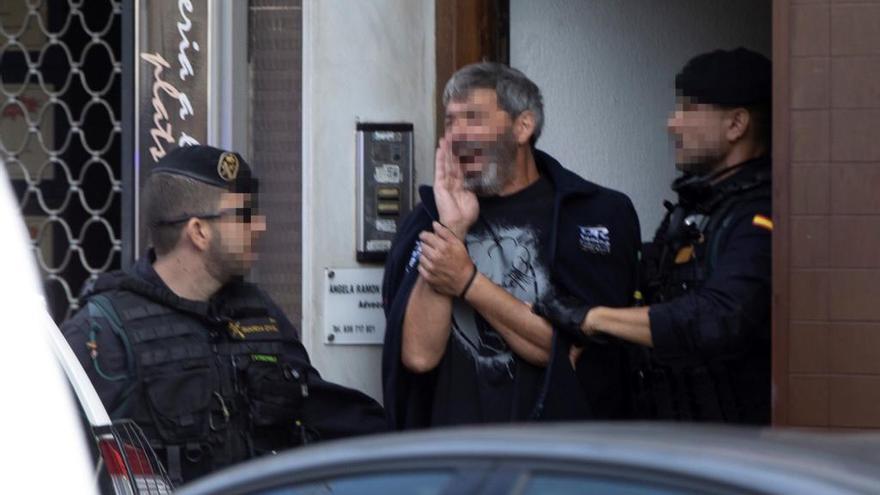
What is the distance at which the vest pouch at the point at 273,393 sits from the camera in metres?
5.04

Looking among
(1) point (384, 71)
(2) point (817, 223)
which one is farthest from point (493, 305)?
(1) point (384, 71)

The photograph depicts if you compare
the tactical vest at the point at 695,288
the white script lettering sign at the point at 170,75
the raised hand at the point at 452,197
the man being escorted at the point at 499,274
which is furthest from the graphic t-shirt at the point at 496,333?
the white script lettering sign at the point at 170,75

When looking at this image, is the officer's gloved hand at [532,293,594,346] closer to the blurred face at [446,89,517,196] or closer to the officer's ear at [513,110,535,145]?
the blurred face at [446,89,517,196]

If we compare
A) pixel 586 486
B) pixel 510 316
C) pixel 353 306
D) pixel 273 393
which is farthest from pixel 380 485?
pixel 353 306

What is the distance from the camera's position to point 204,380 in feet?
16.1

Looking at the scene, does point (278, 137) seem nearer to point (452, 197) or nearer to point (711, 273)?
point (452, 197)

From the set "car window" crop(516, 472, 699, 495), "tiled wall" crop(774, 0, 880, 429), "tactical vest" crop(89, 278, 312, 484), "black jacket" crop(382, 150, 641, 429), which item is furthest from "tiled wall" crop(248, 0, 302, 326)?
"car window" crop(516, 472, 699, 495)

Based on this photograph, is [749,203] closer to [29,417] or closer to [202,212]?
[202,212]

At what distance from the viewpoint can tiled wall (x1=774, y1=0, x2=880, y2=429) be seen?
5.36m

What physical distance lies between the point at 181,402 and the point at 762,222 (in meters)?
2.00

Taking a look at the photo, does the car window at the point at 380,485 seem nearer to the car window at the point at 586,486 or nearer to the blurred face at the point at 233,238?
the car window at the point at 586,486

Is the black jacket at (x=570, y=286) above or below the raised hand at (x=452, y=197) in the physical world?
below

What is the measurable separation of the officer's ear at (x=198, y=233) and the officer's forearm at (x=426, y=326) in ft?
2.31

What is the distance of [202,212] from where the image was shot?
5.22m
